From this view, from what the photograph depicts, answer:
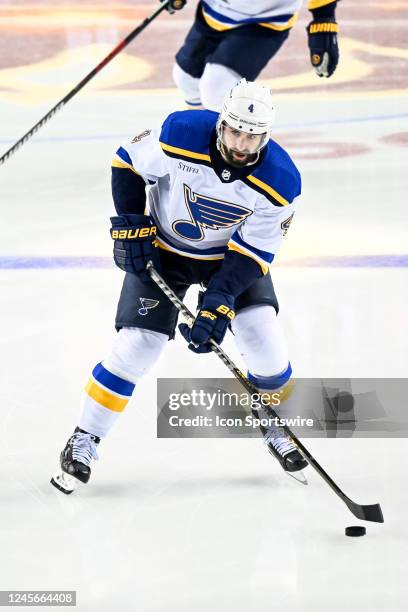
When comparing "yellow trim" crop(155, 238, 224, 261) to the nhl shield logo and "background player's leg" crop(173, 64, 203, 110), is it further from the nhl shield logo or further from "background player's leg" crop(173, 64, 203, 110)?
"background player's leg" crop(173, 64, 203, 110)

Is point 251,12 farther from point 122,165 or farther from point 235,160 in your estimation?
point 235,160

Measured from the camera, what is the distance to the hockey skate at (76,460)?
10.3ft

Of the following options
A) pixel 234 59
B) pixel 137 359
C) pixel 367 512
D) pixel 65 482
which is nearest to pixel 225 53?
pixel 234 59

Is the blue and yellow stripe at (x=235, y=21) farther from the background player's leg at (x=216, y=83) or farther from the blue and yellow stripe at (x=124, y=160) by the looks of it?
the blue and yellow stripe at (x=124, y=160)

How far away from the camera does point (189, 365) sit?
13.1ft

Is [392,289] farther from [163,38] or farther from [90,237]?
[163,38]

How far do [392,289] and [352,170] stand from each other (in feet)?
5.03

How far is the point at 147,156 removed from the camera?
319cm

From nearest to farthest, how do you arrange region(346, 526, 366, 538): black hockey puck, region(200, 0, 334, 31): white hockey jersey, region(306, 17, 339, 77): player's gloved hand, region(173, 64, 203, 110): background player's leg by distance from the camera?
region(346, 526, 366, 538): black hockey puck < region(200, 0, 334, 31): white hockey jersey < region(306, 17, 339, 77): player's gloved hand < region(173, 64, 203, 110): background player's leg

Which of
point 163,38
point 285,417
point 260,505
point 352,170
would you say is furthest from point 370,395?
point 163,38

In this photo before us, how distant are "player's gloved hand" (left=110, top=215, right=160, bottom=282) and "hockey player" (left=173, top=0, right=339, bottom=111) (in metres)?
1.73

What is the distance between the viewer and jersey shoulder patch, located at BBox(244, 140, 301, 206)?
3100 millimetres

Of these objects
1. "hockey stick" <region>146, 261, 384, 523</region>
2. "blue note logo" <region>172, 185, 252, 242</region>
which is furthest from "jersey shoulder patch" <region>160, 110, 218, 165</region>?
"hockey stick" <region>146, 261, 384, 523</region>

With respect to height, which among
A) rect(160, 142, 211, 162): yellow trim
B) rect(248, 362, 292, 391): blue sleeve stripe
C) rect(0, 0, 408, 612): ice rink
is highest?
rect(160, 142, 211, 162): yellow trim
